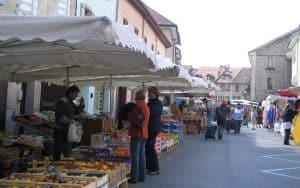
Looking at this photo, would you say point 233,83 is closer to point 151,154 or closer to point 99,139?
point 99,139

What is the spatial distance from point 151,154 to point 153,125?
0.68m

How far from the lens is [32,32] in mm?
5598

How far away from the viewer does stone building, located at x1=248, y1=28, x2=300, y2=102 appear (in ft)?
236

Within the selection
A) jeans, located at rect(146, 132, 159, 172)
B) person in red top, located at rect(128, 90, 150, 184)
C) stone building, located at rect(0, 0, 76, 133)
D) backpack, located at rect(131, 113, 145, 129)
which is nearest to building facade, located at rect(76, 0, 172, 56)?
stone building, located at rect(0, 0, 76, 133)

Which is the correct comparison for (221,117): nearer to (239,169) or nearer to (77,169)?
(239,169)

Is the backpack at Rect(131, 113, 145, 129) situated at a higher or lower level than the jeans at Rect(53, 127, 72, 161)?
higher

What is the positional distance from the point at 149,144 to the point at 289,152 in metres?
8.94

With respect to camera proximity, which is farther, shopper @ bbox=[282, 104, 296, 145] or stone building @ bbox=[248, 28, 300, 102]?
stone building @ bbox=[248, 28, 300, 102]

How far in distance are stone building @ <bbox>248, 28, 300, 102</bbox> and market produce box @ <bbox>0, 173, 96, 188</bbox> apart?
2635 inches

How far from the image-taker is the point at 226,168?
41.4ft

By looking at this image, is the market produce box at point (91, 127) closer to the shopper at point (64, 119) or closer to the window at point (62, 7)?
the window at point (62, 7)

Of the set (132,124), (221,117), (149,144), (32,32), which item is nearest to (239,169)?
(149,144)

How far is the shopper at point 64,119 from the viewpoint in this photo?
8.91 m

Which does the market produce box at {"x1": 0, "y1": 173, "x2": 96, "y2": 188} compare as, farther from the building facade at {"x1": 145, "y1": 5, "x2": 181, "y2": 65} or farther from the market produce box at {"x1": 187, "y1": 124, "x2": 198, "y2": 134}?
the building facade at {"x1": 145, "y1": 5, "x2": 181, "y2": 65}
